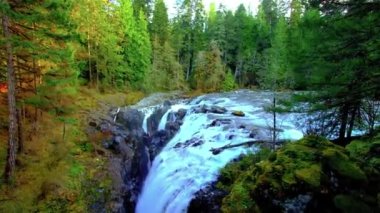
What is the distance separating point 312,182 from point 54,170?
9790mm

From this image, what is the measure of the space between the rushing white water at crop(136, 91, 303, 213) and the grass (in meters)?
2.28

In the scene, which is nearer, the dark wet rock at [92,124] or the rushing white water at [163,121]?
the dark wet rock at [92,124]

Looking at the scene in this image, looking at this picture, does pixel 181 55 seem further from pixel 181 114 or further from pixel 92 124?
pixel 92 124

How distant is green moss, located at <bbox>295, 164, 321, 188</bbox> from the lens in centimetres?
702

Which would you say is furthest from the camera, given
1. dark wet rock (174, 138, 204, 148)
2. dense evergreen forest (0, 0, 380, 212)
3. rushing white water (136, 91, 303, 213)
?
dark wet rock (174, 138, 204, 148)

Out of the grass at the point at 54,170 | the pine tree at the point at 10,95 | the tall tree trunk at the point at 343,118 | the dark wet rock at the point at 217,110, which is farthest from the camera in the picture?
the dark wet rock at the point at 217,110

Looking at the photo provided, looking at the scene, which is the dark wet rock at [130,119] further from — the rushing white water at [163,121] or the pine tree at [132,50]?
the pine tree at [132,50]

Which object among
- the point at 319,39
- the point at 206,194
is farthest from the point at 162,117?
the point at 319,39

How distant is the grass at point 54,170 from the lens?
10.9 meters

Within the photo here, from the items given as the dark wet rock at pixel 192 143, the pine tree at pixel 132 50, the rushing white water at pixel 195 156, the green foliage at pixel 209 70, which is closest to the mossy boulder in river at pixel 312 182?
the rushing white water at pixel 195 156

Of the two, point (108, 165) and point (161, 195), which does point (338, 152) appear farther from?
point (108, 165)

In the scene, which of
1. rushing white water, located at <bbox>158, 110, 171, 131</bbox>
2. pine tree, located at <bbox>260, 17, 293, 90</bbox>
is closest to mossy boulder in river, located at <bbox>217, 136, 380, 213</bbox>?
rushing white water, located at <bbox>158, 110, 171, 131</bbox>

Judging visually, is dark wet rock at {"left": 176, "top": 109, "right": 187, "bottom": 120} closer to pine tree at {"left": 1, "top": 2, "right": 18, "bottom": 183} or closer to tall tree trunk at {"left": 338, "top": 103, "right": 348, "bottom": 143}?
tall tree trunk at {"left": 338, "top": 103, "right": 348, "bottom": 143}

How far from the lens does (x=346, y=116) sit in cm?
1129
